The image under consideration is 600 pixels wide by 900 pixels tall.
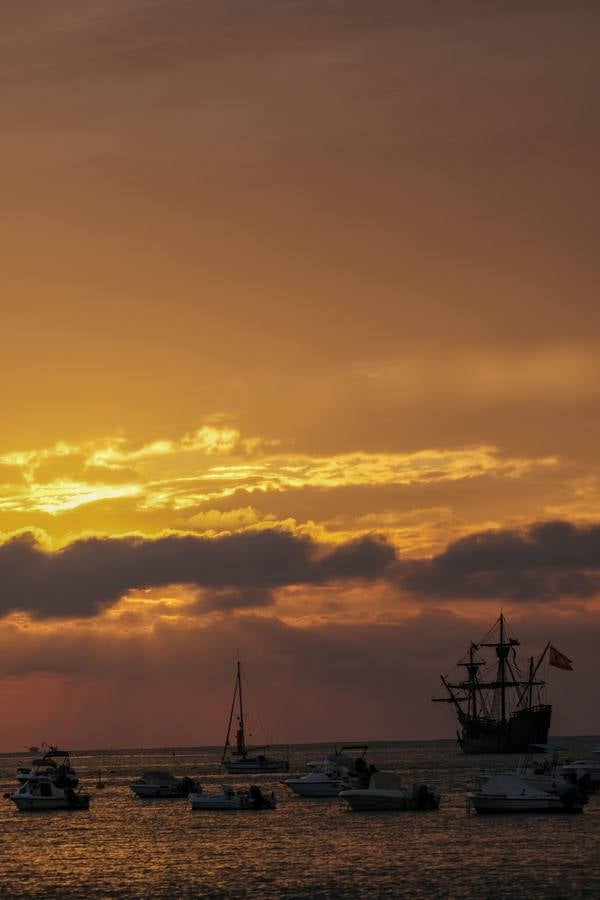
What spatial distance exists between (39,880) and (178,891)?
1067cm

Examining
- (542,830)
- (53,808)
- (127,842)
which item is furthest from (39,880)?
(53,808)

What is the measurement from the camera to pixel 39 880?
71.8 meters

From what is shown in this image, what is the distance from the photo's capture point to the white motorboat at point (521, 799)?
10012cm

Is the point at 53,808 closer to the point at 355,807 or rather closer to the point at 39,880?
the point at 355,807

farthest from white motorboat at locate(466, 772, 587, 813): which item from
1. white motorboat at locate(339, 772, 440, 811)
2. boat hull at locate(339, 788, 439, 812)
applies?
boat hull at locate(339, 788, 439, 812)

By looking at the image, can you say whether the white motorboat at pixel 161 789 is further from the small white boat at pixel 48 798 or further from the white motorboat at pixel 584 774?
the white motorboat at pixel 584 774

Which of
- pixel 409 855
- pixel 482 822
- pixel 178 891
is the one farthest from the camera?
pixel 482 822

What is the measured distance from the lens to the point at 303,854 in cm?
8075

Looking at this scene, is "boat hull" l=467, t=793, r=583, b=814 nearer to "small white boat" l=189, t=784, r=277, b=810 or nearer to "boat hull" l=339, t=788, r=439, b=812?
"boat hull" l=339, t=788, r=439, b=812

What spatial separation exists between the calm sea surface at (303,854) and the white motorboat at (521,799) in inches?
53.7

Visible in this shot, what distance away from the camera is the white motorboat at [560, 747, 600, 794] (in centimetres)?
11047

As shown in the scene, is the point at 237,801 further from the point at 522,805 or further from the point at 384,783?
the point at 522,805

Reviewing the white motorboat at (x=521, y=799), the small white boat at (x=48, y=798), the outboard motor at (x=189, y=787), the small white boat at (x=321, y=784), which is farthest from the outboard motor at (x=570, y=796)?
the small white boat at (x=48, y=798)

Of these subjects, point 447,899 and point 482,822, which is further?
point 482,822
